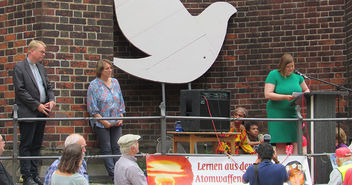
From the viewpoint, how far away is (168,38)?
10.1m

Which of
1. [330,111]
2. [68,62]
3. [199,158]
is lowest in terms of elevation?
[199,158]

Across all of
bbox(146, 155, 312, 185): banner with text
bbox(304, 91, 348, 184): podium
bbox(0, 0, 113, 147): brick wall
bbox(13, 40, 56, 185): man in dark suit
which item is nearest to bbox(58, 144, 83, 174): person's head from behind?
bbox(146, 155, 312, 185): banner with text

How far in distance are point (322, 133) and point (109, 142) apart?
2840mm

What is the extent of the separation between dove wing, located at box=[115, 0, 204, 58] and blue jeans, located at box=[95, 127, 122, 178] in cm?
220

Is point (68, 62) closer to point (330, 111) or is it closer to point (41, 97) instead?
point (41, 97)

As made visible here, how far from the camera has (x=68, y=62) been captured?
8.75 metres

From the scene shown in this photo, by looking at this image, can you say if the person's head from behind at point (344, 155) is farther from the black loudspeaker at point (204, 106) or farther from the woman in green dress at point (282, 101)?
the black loudspeaker at point (204, 106)

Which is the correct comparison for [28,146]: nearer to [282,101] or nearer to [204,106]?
[204,106]

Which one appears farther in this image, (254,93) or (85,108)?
(254,93)

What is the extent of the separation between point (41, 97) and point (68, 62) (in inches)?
51.3

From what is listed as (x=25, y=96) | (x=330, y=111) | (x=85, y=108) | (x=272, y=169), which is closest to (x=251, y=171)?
(x=272, y=169)

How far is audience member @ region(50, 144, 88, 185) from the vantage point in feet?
15.6

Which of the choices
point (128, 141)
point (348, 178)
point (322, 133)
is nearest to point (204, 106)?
point (322, 133)

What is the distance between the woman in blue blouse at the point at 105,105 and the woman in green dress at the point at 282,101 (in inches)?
81.8
